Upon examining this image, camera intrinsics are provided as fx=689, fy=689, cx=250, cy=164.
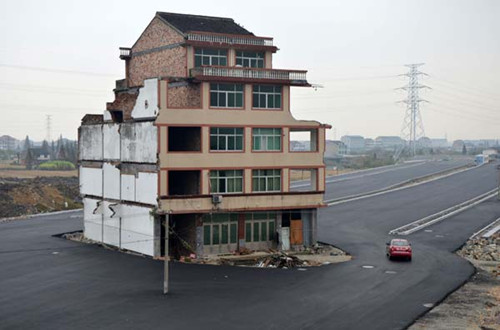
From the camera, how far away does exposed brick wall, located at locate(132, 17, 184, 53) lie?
59.3 m

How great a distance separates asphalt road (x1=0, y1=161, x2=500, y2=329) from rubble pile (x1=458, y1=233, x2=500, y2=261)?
1.59 metres

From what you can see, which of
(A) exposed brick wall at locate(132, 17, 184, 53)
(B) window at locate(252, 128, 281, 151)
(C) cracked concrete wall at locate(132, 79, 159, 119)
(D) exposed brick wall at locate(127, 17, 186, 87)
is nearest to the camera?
(C) cracked concrete wall at locate(132, 79, 159, 119)

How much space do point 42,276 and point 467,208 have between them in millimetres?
62019

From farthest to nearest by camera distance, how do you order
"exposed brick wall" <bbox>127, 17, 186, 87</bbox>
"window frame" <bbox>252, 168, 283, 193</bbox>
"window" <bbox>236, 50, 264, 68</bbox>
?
1. "window" <bbox>236, 50, 264, 68</bbox>
2. "exposed brick wall" <bbox>127, 17, 186, 87</bbox>
3. "window frame" <bbox>252, 168, 283, 193</bbox>

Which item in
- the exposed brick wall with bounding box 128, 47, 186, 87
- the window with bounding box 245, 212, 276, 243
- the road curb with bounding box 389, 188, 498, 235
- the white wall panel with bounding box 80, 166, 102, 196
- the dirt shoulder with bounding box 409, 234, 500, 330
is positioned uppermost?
the exposed brick wall with bounding box 128, 47, 186, 87

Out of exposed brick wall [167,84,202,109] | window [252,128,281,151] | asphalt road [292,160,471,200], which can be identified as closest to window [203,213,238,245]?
window [252,128,281,151]

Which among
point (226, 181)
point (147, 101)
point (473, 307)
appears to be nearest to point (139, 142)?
point (147, 101)

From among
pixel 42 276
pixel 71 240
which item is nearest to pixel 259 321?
pixel 42 276

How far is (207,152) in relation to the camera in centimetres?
5481

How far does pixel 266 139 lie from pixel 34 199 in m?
47.9

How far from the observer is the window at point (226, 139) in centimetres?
5534

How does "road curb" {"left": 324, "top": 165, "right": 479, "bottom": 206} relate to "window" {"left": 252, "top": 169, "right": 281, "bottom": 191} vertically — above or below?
below

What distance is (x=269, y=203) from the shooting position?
5716cm

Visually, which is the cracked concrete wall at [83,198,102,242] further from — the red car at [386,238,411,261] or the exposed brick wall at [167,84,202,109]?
the red car at [386,238,411,261]
